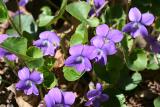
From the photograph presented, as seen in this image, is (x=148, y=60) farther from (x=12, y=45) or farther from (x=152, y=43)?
(x=12, y=45)

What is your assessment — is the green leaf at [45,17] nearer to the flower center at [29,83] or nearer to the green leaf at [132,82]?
the flower center at [29,83]

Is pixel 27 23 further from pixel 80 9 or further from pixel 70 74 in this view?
pixel 70 74

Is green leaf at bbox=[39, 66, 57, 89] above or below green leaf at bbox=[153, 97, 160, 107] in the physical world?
above

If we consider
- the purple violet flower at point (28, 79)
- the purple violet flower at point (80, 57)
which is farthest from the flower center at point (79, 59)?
the purple violet flower at point (28, 79)

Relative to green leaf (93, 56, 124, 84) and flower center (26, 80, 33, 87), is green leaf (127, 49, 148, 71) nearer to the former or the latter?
green leaf (93, 56, 124, 84)

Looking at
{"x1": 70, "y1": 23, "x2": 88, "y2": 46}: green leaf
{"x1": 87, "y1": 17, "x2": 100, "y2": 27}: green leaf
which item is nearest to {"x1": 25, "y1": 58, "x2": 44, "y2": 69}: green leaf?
{"x1": 70, "y1": 23, "x2": 88, "y2": 46}: green leaf
